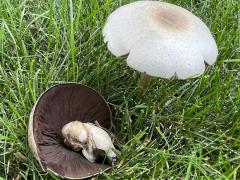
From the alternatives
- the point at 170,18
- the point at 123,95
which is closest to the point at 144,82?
the point at 123,95

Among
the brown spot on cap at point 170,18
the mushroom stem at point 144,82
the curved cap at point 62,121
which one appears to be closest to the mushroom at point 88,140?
the curved cap at point 62,121

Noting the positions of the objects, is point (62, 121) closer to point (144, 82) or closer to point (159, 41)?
point (144, 82)

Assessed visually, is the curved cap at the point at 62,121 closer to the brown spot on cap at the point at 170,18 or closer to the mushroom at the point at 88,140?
the mushroom at the point at 88,140

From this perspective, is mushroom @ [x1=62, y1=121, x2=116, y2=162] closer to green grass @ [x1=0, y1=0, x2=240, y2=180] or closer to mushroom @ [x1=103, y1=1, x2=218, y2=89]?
green grass @ [x1=0, y1=0, x2=240, y2=180]

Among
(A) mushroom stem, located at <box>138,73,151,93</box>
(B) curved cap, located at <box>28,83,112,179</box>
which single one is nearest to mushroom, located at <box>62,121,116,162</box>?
(B) curved cap, located at <box>28,83,112,179</box>

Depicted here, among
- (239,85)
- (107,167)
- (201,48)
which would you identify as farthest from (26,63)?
(239,85)

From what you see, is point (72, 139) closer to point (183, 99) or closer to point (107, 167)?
point (107, 167)
